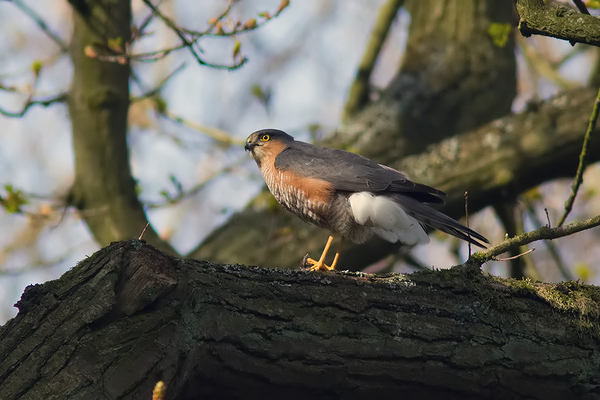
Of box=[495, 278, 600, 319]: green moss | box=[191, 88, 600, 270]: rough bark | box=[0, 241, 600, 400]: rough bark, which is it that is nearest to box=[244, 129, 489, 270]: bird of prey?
box=[495, 278, 600, 319]: green moss

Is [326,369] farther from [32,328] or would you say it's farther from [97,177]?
[97,177]

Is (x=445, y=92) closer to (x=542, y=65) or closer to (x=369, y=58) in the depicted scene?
(x=369, y=58)

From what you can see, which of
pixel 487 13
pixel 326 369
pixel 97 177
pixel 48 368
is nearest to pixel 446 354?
pixel 326 369

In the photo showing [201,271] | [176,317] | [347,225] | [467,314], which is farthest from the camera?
[347,225]

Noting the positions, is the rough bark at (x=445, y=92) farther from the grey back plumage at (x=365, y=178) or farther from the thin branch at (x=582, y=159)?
the thin branch at (x=582, y=159)

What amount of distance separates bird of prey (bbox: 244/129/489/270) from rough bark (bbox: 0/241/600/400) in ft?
2.69

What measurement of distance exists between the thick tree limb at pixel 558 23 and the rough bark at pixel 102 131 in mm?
3496

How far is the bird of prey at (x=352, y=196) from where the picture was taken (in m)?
3.94

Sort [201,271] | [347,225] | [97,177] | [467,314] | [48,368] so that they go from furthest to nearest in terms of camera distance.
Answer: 1. [97,177]
2. [347,225]
3. [467,314]
4. [201,271]
5. [48,368]

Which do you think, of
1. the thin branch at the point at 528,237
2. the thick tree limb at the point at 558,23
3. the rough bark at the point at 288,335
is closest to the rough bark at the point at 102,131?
the rough bark at the point at 288,335

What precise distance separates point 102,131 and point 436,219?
3.00 metres

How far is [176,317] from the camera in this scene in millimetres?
2467

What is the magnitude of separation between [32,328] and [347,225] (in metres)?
2.31

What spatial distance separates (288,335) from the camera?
2.57 meters
